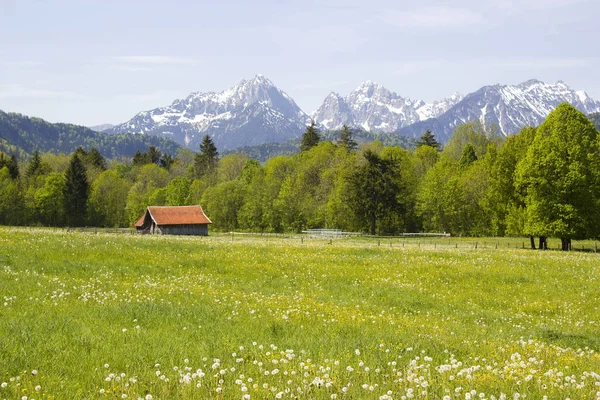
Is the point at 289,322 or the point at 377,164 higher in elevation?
the point at 377,164

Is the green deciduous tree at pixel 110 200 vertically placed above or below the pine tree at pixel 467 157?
below

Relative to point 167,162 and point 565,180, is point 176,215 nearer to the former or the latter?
point 565,180

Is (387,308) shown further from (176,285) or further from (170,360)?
(170,360)

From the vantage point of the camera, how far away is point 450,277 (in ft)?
99.9

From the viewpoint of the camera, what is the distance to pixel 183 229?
95188mm

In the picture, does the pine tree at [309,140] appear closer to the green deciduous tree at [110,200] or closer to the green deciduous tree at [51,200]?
the green deciduous tree at [110,200]

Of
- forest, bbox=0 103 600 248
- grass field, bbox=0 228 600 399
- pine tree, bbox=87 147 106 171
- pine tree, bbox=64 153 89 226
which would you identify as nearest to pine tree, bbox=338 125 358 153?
forest, bbox=0 103 600 248

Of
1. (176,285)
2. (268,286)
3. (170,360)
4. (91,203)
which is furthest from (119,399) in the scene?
(91,203)

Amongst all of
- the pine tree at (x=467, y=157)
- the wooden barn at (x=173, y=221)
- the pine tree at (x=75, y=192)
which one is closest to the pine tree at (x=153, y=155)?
the pine tree at (x=75, y=192)

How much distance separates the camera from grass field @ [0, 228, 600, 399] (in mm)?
8008

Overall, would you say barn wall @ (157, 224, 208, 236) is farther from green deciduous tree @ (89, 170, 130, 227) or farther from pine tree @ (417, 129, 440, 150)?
pine tree @ (417, 129, 440, 150)

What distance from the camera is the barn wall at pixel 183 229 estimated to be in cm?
9257

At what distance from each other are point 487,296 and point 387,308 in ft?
26.5

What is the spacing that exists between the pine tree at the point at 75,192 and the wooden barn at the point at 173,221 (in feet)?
121
